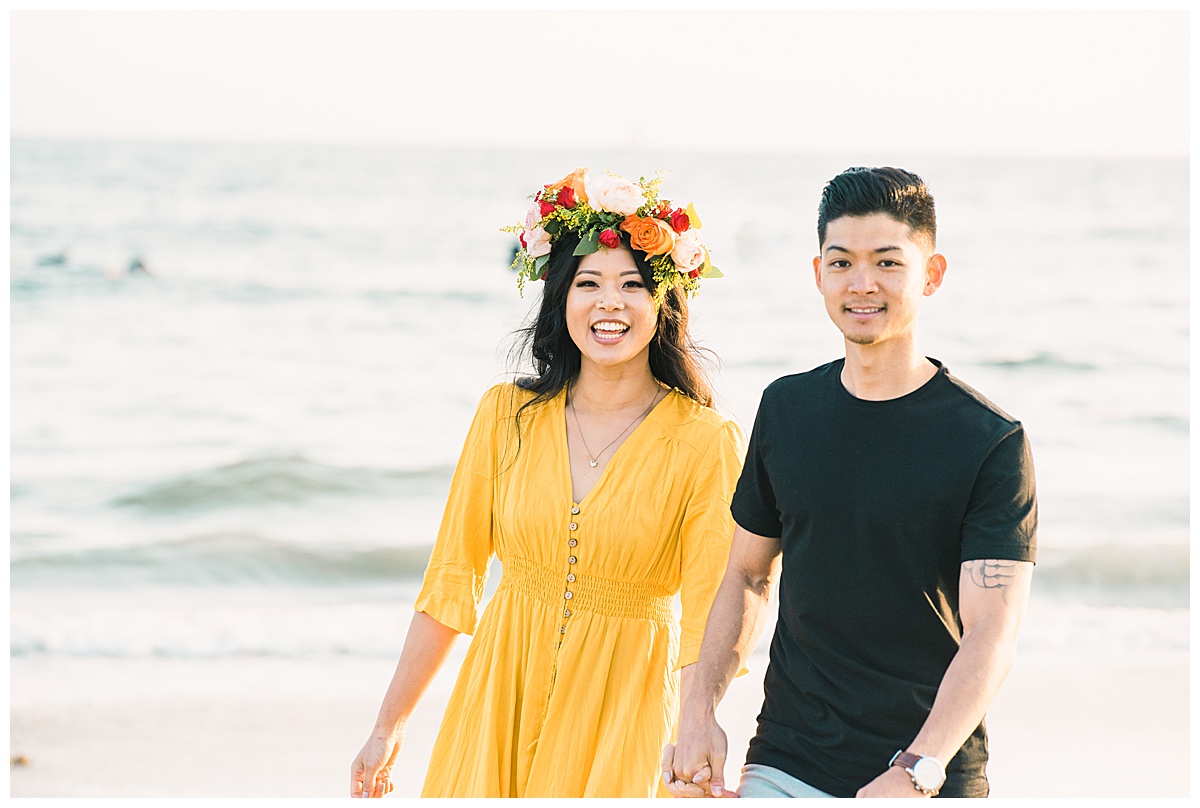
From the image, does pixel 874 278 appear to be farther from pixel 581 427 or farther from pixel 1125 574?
pixel 1125 574

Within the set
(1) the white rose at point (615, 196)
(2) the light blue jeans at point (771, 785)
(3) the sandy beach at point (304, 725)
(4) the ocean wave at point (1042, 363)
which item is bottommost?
(3) the sandy beach at point (304, 725)

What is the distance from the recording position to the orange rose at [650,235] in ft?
11.1

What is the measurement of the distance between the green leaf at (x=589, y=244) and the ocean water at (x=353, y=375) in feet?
2.00

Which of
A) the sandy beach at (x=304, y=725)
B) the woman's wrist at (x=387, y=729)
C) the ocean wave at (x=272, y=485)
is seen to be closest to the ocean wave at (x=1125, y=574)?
the sandy beach at (x=304, y=725)

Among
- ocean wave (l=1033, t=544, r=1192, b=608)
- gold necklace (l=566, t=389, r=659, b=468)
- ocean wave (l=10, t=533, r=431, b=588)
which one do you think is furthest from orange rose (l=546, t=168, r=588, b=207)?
ocean wave (l=1033, t=544, r=1192, b=608)

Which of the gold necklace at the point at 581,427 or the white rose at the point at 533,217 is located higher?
the white rose at the point at 533,217

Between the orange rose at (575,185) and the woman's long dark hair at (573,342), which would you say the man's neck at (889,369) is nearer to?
the woman's long dark hair at (573,342)

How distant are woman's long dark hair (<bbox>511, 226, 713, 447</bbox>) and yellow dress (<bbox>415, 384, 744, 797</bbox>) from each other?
11 centimetres

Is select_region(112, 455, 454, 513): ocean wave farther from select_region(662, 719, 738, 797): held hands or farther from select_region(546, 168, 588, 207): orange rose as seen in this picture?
select_region(662, 719, 738, 797): held hands

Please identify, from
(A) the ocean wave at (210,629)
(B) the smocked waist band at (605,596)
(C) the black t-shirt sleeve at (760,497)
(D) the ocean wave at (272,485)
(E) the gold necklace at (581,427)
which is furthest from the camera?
(D) the ocean wave at (272,485)

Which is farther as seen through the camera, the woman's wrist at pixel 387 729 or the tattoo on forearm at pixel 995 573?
A: the woman's wrist at pixel 387 729

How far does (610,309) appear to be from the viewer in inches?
132

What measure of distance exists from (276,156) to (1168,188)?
23230mm

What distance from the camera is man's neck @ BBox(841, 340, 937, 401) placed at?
2672mm
